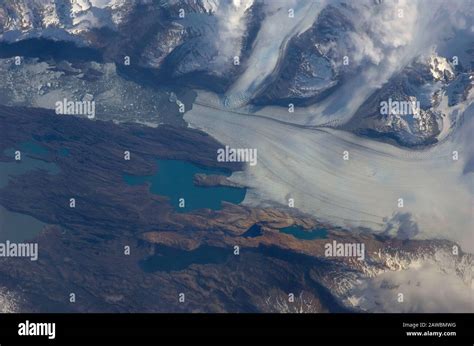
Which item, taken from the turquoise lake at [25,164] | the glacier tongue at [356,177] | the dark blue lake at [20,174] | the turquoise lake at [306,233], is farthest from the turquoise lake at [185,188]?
the dark blue lake at [20,174]

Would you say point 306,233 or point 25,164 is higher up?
point 25,164

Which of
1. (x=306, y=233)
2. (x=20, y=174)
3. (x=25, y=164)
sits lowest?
(x=306, y=233)

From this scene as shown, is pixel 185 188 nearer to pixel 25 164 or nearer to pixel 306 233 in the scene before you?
pixel 306 233

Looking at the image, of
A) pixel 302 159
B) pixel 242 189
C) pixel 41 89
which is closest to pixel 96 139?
pixel 41 89

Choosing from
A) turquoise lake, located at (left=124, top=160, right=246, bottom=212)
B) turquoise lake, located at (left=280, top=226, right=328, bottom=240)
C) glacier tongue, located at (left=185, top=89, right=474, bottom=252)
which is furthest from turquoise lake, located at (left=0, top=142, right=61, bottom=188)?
turquoise lake, located at (left=280, top=226, right=328, bottom=240)

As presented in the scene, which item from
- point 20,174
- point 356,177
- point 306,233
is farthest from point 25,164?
point 356,177

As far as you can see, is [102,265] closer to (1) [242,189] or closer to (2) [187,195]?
(2) [187,195]

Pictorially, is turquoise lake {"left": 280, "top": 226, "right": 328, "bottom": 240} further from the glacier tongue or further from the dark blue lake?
the dark blue lake
